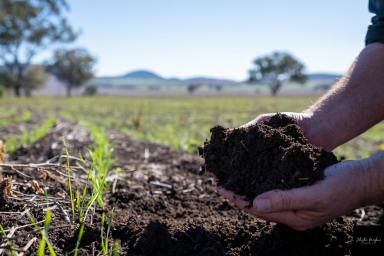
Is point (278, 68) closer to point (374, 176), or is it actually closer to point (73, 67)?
point (73, 67)

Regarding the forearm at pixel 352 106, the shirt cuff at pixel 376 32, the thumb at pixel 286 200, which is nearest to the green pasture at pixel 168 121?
the forearm at pixel 352 106

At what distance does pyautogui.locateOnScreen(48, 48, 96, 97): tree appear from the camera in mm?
69375

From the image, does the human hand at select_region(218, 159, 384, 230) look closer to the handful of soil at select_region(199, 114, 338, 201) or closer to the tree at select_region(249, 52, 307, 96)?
the handful of soil at select_region(199, 114, 338, 201)

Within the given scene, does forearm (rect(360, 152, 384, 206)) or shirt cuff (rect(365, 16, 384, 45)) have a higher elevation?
shirt cuff (rect(365, 16, 384, 45))

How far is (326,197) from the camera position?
199 cm

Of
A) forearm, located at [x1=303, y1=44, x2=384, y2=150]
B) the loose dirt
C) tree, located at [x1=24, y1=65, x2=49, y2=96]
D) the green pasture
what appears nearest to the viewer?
the loose dirt

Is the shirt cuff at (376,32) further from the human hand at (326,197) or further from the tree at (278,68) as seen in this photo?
the tree at (278,68)

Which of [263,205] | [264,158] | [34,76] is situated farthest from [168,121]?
[34,76]

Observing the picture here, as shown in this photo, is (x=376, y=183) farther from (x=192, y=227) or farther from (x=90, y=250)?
Answer: (x=90, y=250)

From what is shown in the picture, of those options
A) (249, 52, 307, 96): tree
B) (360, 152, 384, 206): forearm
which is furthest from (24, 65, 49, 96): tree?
(360, 152, 384, 206): forearm

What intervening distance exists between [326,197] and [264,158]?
0.44 m

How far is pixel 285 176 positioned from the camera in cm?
215

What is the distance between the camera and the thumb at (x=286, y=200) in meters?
1.98

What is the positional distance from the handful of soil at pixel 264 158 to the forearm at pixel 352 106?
1.64 ft
